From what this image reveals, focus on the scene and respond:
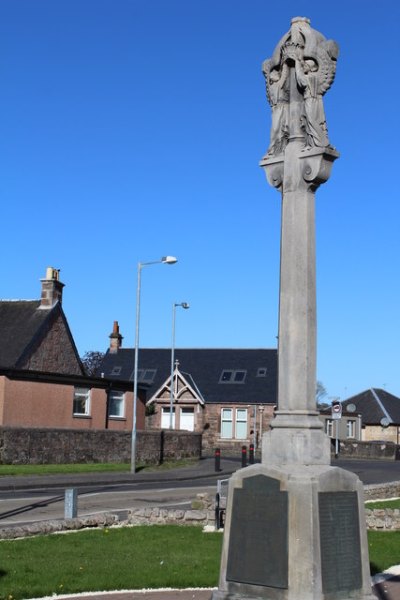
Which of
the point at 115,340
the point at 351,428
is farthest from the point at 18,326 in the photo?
the point at 351,428

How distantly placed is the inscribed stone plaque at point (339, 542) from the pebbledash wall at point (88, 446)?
25.9 m

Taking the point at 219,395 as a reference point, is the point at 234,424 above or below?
below

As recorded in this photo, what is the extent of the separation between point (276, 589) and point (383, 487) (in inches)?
689

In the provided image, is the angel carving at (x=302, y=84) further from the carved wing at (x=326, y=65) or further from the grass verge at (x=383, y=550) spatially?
the grass verge at (x=383, y=550)

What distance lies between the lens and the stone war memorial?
8070 mm

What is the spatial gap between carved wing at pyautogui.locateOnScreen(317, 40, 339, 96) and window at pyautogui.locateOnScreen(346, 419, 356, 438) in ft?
185

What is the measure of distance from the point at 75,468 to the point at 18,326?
40.5ft

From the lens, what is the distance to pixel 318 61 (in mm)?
9281

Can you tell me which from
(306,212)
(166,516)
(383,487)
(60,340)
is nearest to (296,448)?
(306,212)

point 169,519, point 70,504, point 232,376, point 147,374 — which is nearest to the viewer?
point 70,504

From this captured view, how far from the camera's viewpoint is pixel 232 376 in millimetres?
58094

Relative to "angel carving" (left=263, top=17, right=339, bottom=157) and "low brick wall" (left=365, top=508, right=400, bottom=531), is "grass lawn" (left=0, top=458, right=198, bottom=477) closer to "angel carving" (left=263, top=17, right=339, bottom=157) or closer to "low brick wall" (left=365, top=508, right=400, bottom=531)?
"low brick wall" (left=365, top=508, right=400, bottom=531)

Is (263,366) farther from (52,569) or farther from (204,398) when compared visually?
(52,569)

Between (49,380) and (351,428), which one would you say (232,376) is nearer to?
(351,428)
